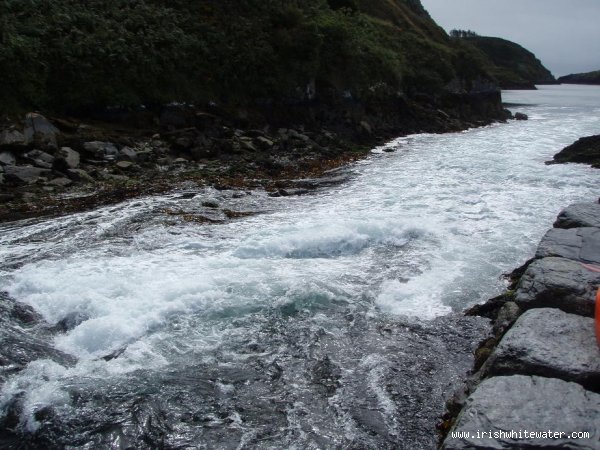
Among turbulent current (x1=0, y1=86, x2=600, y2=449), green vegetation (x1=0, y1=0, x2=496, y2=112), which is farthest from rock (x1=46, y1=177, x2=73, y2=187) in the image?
green vegetation (x1=0, y1=0, x2=496, y2=112)

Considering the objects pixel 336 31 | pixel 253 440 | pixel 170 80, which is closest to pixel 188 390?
pixel 253 440

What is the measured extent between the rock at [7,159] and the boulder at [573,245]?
38.8 ft

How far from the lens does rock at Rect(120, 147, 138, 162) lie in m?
13.9

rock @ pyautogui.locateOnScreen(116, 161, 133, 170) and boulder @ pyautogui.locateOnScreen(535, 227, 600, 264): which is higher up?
rock @ pyautogui.locateOnScreen(116, 161, 133, 170)

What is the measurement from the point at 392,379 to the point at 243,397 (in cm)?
159

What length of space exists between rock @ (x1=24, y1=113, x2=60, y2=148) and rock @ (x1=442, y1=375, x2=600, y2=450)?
12544 millimetres

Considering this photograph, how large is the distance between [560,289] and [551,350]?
145 cm

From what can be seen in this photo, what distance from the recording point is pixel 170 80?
17.3 meters

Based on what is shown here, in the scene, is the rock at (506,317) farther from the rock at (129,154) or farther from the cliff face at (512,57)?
the cliff face at (512,57)

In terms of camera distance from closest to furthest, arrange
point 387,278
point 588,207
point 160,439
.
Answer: point 160,439, point 387,278, point 588,207

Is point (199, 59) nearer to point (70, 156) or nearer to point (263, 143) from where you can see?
point (263, 143)

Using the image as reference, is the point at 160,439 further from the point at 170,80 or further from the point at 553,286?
the point at 170,80

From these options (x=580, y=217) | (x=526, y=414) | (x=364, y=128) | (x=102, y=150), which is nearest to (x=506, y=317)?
(x=526, y=414)

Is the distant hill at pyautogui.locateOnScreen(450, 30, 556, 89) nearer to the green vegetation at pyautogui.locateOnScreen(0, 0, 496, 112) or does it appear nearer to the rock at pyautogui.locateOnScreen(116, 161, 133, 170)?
the green vegetation at pyautogui.locateOnScreen(0, 0, 496, 112)
